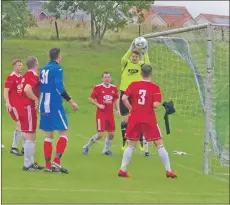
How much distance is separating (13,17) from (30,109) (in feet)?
77.6

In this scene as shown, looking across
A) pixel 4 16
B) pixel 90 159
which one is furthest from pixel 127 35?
pixel 90 159

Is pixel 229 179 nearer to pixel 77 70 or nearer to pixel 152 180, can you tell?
pixel 152 180

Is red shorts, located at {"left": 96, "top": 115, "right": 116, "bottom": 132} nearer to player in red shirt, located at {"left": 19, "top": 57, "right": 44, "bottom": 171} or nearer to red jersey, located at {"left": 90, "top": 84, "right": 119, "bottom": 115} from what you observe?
red jersey, located at {"left": 90, "top": 84, "right": 119, "bottom": 115}

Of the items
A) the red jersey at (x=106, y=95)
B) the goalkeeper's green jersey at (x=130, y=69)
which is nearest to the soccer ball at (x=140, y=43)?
the goalkeeper's green jersey at (x=130, y=69)

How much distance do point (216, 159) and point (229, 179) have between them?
0.97 m

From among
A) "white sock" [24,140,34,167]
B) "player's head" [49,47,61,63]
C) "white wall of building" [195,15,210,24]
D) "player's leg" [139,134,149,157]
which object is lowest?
"player's leg" [139,134,149,157]

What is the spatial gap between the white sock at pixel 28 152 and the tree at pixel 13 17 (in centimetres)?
2376

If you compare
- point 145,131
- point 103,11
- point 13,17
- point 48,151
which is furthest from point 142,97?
point 103,11

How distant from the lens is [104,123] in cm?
1306

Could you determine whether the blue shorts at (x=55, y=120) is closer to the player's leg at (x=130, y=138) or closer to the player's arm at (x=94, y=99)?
the player's leg at (x=130, y=138)

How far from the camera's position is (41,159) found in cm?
1236

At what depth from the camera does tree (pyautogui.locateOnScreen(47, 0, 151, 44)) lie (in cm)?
4078

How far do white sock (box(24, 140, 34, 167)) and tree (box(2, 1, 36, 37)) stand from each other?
23.8 m

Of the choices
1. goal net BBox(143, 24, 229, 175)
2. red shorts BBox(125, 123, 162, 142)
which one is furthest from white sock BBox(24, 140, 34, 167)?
goal net BBox(143, 24, 229, 175)
